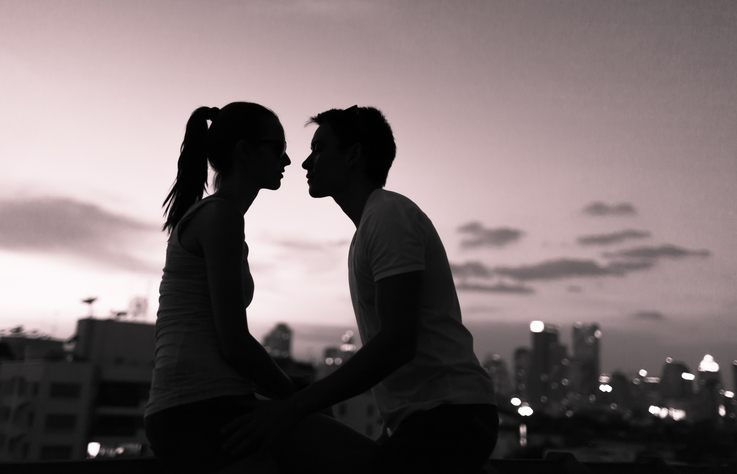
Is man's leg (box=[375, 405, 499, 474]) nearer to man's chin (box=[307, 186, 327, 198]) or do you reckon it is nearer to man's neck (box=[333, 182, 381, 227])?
man's neck (box=[333, 182, 381, 227])

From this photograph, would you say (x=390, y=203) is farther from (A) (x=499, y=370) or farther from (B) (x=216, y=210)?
(A) (x=499, y=370)

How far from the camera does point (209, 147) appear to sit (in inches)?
87.7

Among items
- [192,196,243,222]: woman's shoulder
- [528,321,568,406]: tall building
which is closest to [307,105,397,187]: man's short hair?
[192,196,243,222]: woman's shoulder

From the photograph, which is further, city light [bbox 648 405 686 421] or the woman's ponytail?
city light [bbox 648 405 686 421]

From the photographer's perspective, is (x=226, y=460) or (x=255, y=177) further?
(x=255, y=177)

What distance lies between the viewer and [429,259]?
201cm

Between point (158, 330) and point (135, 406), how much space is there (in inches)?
1819

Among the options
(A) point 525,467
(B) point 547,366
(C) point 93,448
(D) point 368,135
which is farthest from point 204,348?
(B) point 547,366

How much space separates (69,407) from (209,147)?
1743 inches

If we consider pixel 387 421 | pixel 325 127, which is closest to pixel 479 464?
pixel 387 421

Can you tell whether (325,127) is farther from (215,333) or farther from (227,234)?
(215,333)

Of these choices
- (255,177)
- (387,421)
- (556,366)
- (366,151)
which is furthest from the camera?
(556,366)

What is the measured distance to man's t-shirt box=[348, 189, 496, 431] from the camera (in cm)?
184

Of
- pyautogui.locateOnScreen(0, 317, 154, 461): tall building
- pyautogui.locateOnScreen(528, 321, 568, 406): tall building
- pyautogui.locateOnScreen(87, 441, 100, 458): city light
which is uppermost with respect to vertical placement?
pyautogui.locateOnScreen(528, 321, 568, 406): tall building
